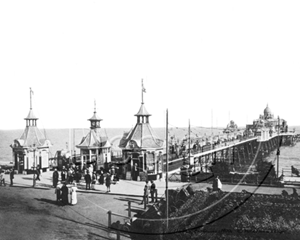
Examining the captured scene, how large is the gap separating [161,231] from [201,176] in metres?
6.78

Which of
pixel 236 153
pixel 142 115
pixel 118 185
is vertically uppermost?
pixel 142 115

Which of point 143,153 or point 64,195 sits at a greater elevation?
point 143,153

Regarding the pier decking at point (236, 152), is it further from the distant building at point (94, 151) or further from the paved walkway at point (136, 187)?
the distant building at point (94, 151)

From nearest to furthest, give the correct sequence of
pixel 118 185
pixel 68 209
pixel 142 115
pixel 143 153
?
pixel 68 209
pixel 118 185
pixel 143 153
pixel 142 115

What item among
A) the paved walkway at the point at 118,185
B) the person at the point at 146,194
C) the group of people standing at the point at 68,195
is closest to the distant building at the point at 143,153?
the paved walkway at the point at 118,185

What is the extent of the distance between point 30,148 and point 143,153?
803 cm

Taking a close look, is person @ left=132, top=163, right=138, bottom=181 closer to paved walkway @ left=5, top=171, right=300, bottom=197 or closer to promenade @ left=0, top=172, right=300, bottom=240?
paved walkway @ left=5, top=171, right=300, bottom=197

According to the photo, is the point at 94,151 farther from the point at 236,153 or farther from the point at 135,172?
the point at 236,153

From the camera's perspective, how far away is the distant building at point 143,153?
1781cm

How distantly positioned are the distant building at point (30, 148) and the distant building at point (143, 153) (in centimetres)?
649

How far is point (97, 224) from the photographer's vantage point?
12.9 meters

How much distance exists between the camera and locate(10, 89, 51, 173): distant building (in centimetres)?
2086

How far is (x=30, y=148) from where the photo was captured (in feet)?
68.6

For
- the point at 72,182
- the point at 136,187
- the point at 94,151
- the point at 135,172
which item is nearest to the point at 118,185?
the point at 136,187
